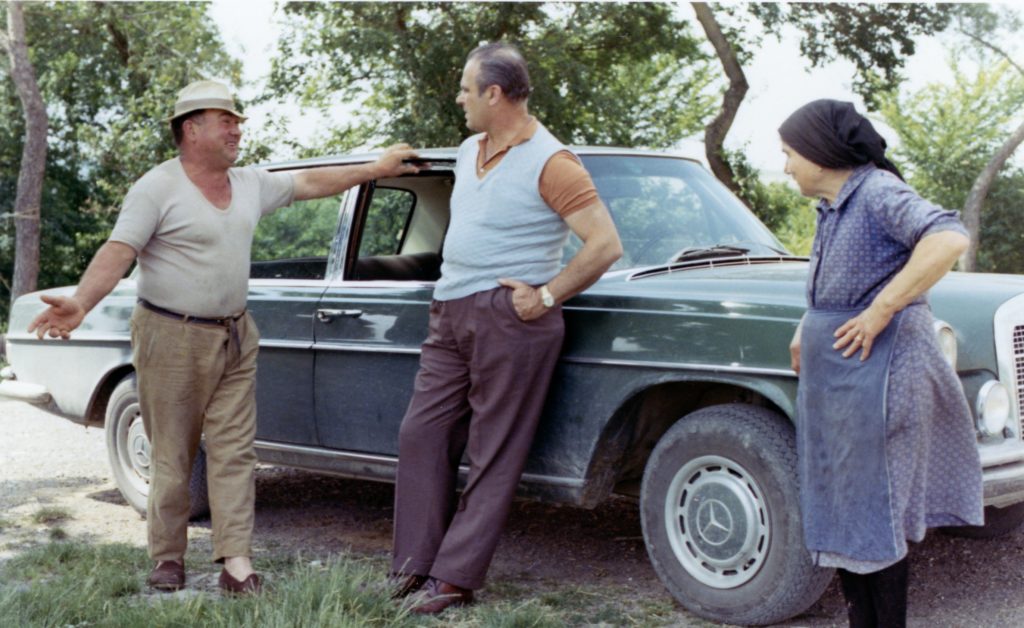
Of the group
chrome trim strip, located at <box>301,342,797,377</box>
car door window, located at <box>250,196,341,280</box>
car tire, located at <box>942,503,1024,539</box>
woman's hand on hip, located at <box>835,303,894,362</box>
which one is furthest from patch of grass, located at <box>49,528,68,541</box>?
woman's hand on hip, located at <box>835,303,894,362</box>

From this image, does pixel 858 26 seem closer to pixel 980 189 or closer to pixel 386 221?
pixel 980 189

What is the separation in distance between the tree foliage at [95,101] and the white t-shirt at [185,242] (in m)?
15.4

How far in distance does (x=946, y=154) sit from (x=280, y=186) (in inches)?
1014

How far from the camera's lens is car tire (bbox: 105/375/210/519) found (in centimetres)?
668

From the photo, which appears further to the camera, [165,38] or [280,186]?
[165,38]

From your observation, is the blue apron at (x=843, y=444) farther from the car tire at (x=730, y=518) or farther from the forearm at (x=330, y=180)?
the forearm at (x=330, y=180)

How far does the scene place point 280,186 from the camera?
5473 millimetres

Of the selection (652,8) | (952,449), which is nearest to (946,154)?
(652,8)

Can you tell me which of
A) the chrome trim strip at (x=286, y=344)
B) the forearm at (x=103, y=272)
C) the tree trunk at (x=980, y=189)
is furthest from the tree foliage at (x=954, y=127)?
the forearm at (x=103, y=272)

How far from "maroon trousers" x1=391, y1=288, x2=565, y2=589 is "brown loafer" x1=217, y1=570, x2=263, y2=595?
0.55 meters

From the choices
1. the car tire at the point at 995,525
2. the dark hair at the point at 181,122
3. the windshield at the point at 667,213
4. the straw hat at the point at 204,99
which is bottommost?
the car tire at the point at 995,525

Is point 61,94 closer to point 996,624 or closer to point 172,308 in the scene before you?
point 172,308

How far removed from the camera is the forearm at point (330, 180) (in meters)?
5.55

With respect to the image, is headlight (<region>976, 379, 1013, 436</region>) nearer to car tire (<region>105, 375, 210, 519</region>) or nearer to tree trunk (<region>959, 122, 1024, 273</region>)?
car tire (<region>105, 375, 210, 519</region>)
